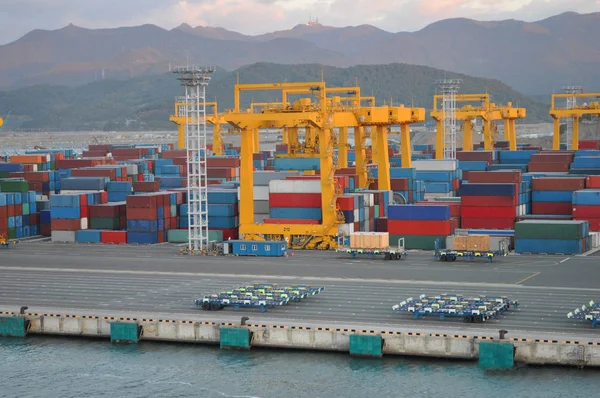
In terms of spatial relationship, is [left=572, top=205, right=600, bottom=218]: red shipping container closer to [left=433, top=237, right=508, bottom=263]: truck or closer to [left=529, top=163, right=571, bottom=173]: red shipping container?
[left=433, top=237, right=508, bottom=263]: truck

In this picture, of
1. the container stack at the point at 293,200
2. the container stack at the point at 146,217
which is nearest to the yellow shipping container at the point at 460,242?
the container stack at the point at 293,200

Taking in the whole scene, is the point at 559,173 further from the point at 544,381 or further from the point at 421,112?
the point at 544,381

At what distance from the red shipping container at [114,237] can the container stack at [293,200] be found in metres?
12.5

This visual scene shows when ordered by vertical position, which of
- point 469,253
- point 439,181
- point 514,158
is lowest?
point 469,253

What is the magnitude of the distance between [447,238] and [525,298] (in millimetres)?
15394

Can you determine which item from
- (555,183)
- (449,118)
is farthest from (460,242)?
(449,118)

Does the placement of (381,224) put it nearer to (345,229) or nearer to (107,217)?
(345,229)

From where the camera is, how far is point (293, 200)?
260ft

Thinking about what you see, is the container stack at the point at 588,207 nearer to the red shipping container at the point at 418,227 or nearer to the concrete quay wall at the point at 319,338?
the red shipping container at the point at 418,227

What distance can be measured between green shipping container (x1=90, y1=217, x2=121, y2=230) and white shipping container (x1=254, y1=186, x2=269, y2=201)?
11905 millimetres

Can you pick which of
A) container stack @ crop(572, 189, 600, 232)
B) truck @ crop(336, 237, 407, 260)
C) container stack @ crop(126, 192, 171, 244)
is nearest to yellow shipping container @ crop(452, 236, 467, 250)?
truck @ crop(336, 237, 407, 260)

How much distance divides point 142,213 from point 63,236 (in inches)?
296

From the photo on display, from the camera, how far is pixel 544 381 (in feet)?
150

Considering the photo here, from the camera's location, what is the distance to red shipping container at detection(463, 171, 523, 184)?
3280 inches
